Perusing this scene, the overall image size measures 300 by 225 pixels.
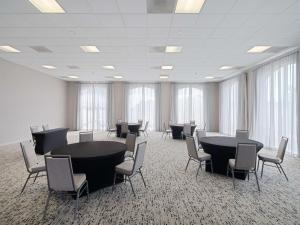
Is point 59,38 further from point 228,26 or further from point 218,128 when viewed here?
point 218,128

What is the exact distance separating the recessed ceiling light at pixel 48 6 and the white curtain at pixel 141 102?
8655 mm

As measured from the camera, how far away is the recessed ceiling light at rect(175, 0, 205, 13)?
323cm

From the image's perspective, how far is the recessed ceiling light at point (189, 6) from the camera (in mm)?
3229

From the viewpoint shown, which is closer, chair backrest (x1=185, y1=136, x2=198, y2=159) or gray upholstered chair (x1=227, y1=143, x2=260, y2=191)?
gray upholstered chair (x1=227, y1=143, x2=260, y2=191)

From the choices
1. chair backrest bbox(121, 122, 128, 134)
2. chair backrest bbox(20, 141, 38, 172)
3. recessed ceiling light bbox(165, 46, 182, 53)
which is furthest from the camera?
chair backrest bbox(121, 122, 128, 134)

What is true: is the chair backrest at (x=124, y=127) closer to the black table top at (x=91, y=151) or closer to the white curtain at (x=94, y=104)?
the white curtain at (x=94, y=104)

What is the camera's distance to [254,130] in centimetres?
789

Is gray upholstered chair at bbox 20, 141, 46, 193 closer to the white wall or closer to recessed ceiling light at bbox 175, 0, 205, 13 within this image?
recessed ceiling light at bbox 175, 0, 205, 13

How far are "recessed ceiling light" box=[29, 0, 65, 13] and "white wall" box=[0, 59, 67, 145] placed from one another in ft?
16.6

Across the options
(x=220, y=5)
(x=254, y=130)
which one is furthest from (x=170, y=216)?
(x=254, y=130)

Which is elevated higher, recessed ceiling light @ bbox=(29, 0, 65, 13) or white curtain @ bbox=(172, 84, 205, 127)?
recessed ceiling light @ bbox=(29, 0, 65, 13)

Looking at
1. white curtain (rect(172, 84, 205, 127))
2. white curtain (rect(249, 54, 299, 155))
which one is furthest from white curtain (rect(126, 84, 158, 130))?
white curtain (rect(249, 54, 299, 155))

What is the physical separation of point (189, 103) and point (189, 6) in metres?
9.03

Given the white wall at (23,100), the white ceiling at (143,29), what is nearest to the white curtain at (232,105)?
the white ceiling at (143,29)
